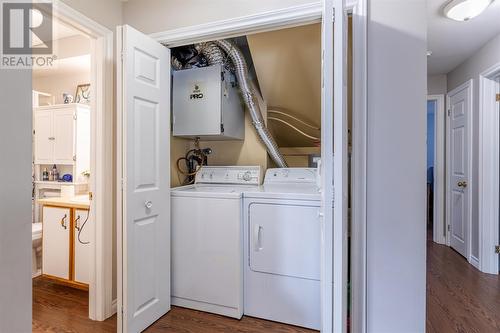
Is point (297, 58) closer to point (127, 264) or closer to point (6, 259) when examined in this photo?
point (127, 264)

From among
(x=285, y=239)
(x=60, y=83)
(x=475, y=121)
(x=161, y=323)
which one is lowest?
(x=161, y=323)

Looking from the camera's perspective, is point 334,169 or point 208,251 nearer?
point 334,169

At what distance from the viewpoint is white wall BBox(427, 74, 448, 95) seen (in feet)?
12.0

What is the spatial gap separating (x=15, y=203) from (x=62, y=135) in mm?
3198

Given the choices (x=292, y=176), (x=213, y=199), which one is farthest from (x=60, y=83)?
(x=292, y=176)

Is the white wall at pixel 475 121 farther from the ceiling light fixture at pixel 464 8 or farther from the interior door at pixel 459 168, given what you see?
the ceiling light fixture at pixel 464 8

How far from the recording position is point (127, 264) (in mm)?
1640

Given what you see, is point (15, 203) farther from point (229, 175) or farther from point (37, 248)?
point (37, 248)

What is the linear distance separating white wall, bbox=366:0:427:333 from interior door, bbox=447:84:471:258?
7.57 ft

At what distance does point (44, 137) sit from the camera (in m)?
3.14

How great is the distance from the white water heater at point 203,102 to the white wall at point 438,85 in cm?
297

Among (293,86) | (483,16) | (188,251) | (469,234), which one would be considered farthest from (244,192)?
(469,234)

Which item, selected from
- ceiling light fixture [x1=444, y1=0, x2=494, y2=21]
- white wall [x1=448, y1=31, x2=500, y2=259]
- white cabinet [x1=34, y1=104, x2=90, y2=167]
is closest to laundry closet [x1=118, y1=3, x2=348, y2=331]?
ceiling light fixture [x1=444, y1=0, x2=494, y2=21]

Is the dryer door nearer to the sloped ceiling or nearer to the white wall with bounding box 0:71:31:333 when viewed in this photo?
the sloped ceiling
